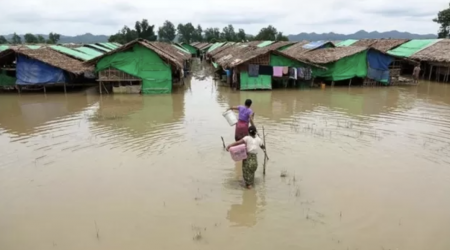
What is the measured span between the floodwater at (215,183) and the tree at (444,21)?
32.8m

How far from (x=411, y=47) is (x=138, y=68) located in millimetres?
20509

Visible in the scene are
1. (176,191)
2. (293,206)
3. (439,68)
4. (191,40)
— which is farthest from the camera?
(191,40)

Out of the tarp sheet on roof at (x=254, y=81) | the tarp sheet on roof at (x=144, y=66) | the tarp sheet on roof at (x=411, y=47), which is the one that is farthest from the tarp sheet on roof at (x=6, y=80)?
the tarp sheet on roof at (x=411, y=47)

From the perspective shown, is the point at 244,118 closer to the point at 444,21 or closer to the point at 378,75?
the point at 378,75

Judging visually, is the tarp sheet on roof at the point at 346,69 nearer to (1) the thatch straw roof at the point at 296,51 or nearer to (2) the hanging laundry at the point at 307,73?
(2) the hanging laundry at the point at 307,73

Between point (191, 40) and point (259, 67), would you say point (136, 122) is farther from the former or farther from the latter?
point (191, 40)

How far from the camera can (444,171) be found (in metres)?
7.53

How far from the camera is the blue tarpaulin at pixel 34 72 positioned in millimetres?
16750

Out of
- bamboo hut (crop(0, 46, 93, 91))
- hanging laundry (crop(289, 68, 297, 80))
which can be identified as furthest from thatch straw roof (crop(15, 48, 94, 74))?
hanging laundry (crop(289, 68, 297, 80))

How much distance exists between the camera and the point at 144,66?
16844 mm

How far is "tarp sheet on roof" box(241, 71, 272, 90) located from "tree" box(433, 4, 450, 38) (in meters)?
32.0

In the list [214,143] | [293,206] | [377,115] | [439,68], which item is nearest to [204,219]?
[293,206]

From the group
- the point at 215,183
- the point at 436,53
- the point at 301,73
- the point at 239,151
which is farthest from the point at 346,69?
the point at 239,151

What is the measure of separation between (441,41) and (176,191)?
2417 cm
